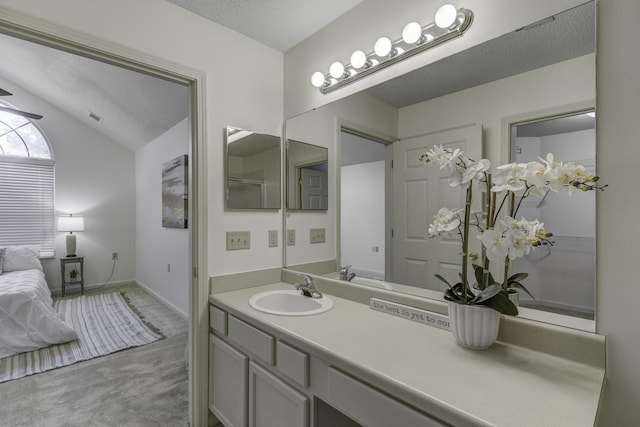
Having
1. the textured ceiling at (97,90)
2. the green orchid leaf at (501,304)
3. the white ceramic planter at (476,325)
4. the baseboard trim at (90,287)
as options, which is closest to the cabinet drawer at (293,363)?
the white ceramic planter at (476,325)

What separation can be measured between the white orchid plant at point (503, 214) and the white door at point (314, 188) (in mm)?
896

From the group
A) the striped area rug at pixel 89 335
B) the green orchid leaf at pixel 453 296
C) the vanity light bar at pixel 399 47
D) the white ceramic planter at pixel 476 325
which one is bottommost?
the striped area rug at pixel 89 335

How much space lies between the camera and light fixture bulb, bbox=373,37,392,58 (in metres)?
1.44

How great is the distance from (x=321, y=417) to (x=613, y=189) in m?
1.21

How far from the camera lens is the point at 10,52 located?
3.30m

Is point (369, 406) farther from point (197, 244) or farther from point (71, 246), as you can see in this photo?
point (71, 246)

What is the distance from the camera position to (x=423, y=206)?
4.66 feet

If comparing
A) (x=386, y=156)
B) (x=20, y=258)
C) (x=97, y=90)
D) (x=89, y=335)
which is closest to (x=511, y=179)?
(x=386, y=156)

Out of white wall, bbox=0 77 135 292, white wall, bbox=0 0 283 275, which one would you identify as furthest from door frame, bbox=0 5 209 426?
white wall, bbox=0 77 135 292

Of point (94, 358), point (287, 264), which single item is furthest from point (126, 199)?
point (287, 264)

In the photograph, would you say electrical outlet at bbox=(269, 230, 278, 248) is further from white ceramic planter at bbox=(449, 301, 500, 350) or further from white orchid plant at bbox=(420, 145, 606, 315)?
white ceramic planter at bbox=(449, 301, 500, 350)

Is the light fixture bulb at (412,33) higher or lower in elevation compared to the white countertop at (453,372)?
higher

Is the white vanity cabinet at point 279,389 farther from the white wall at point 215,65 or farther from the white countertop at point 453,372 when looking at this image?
the white wall at point 215,65

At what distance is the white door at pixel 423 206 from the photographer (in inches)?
50.2
